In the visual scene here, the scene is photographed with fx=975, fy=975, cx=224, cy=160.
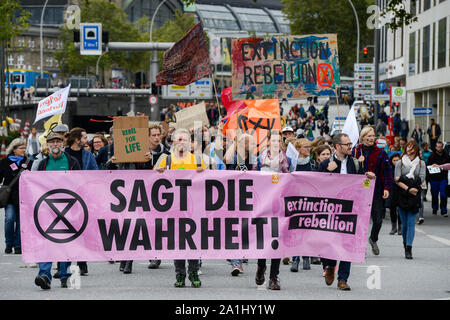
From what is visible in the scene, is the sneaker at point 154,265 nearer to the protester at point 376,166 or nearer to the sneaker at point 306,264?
the sneaker at point 306,264

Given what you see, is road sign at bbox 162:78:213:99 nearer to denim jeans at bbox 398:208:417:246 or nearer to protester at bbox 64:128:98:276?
denim jeans at bbox 398:208:417:246

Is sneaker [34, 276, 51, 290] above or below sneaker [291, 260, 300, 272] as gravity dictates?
above

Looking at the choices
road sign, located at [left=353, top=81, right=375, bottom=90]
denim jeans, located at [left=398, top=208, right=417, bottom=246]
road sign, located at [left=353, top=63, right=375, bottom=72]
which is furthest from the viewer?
road sign, located at [left=353, top=63, right=375, bottom=72]

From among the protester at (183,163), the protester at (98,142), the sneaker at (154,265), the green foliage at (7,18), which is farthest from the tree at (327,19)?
the protester at (183,163)

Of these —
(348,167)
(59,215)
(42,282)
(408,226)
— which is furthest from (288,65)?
(42,282)

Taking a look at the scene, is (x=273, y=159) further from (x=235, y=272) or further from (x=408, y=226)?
(x=408, y=226)

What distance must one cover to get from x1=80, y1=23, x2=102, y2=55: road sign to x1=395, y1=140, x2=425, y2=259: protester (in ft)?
86.3

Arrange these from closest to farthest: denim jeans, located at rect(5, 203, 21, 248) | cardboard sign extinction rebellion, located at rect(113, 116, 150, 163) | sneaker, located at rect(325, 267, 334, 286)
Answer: sneaker, located at rect(325, 267, 334, 286) < cardboard sign extinction rebellion, located at rect(113, 116, 150, 163) < denim jeans, located at rect(5, 203, 21, 248)

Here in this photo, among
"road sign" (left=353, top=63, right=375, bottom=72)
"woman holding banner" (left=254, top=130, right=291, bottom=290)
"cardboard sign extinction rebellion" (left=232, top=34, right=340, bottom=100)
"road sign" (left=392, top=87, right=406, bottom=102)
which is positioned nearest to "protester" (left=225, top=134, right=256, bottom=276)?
"woman holding banner" (left=254, top=130, right=291, bottom=290)

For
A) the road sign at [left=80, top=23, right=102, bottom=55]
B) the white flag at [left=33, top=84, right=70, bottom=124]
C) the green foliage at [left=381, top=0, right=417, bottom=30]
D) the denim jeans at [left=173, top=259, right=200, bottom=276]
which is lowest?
the denim jeans at [left=173, top=259, right=200, bottom=276]

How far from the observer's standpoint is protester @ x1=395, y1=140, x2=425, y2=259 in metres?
13.8

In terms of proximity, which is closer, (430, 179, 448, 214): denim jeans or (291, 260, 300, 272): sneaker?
(291, 260, 300, 272): sneaker

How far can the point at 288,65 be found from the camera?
14555 millimetres
